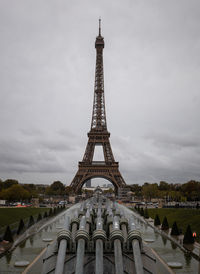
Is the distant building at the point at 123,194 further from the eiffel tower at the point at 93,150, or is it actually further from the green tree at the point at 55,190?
the green tree at the point at 55,190

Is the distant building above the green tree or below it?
below

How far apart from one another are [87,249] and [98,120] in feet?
255

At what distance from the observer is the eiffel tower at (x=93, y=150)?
3184 inches

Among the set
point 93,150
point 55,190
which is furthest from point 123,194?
point 55,190

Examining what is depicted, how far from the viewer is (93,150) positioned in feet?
279

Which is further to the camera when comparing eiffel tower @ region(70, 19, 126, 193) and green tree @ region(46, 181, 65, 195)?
green tree @ region(46, 181, 65, 195)

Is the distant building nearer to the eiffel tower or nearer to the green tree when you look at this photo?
the eiffel tower

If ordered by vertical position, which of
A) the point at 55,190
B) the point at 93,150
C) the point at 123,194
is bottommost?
the point at 123,194

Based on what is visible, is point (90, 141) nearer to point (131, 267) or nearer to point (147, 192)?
point (147, 192)

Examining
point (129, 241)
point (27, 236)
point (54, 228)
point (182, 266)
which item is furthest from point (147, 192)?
point (129, 241)

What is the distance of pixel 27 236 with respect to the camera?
24.8 meters

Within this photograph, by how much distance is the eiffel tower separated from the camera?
265 feet

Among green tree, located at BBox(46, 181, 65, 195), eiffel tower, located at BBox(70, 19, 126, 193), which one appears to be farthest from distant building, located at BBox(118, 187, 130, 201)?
green tree, located at BBox(46, 181, 65, 195)

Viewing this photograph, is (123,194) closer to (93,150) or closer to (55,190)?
(93,150)
